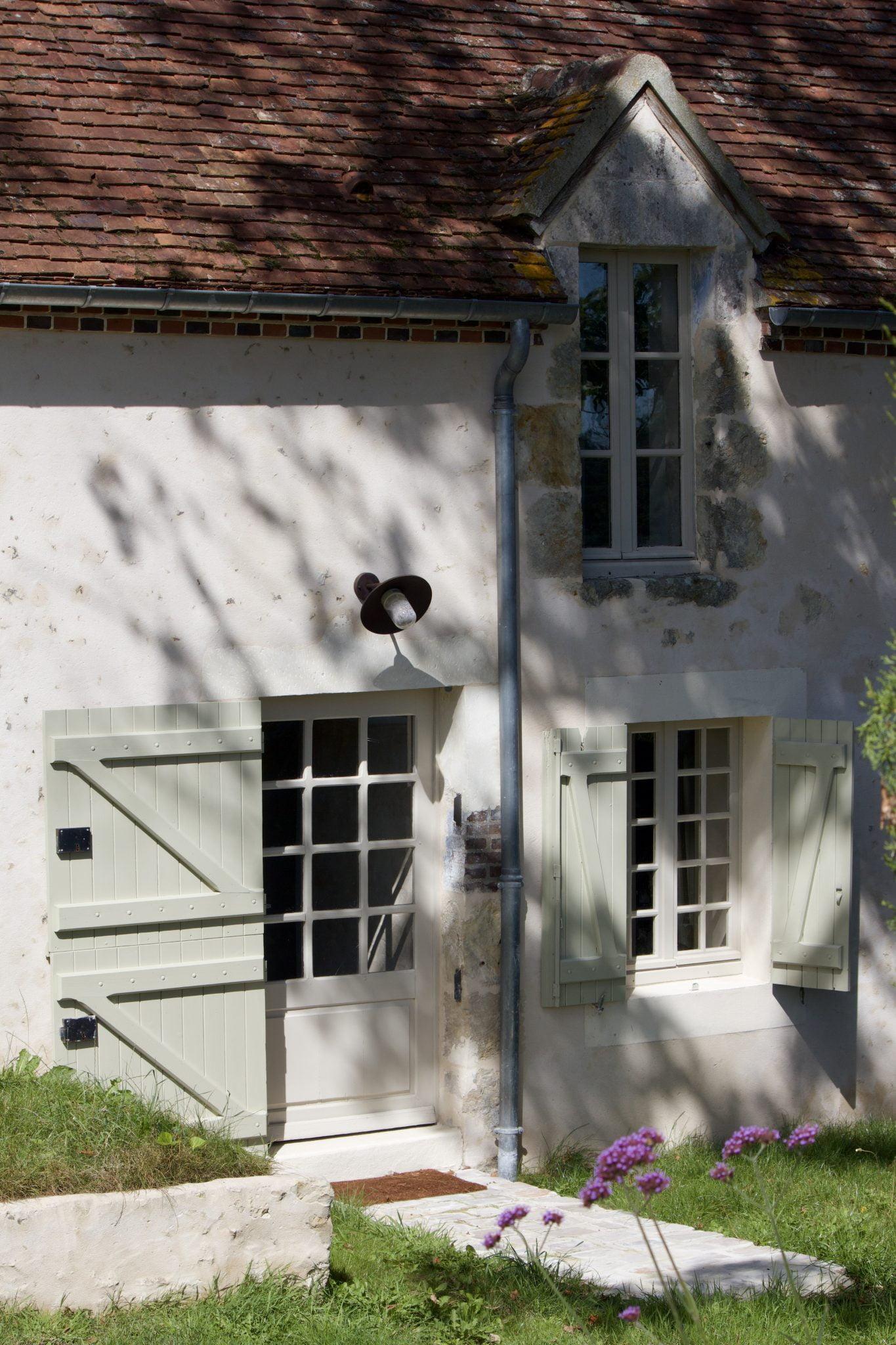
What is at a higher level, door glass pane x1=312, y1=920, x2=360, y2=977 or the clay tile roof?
the clay tile roof

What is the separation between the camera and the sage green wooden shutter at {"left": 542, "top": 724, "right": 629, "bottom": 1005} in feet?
27.5

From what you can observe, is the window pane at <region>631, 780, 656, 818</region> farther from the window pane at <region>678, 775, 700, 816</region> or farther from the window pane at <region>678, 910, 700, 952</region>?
the window pane at <region>678, 910, 700, 952</region>

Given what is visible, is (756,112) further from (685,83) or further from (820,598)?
(820,598)

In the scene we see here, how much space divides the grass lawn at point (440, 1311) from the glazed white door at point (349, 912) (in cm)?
121

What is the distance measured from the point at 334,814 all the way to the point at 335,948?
0.64 meters

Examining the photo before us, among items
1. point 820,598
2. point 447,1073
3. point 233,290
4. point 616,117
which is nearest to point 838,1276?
point 447,1073

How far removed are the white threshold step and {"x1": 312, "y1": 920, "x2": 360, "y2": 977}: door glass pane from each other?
0.77m

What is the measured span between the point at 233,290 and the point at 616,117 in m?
2.28

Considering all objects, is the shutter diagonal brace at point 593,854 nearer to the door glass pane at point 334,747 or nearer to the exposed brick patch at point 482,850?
the exposed brick patch at point 482,850

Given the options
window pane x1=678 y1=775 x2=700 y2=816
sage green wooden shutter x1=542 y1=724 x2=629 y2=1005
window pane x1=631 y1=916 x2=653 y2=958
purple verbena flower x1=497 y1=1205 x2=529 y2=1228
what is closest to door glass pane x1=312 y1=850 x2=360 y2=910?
sage green wooden shutter x1=542 y1=724 x2=629 y2=1005

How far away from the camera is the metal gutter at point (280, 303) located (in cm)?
707

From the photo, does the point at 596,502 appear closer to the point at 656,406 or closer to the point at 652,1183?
the point at 656,406

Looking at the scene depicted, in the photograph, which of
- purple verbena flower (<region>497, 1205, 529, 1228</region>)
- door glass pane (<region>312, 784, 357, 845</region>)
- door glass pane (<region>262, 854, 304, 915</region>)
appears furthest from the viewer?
door glass pane (<region>312, 784, 357, 845</region>)

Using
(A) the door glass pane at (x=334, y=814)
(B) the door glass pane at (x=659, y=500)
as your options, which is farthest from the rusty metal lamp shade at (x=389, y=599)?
(B) the door glass pane at (x=659, y=500)
